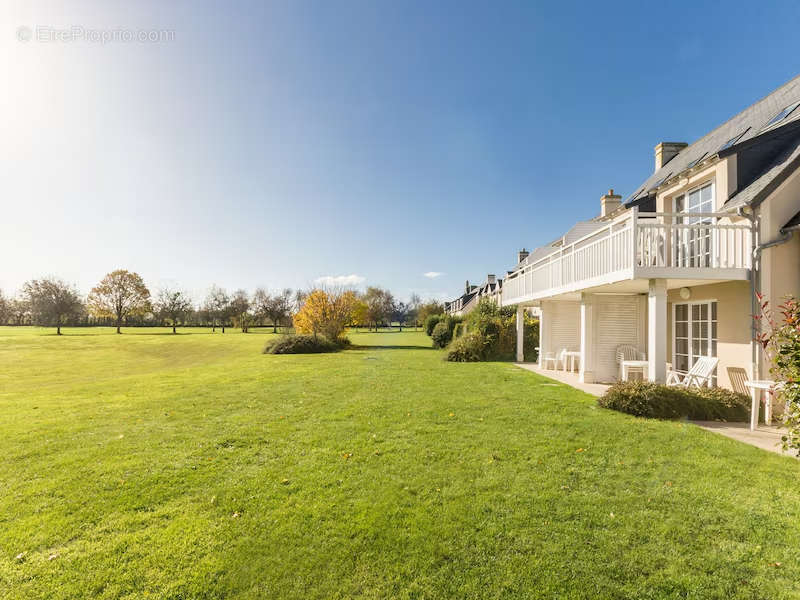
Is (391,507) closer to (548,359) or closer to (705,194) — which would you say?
(705,194)

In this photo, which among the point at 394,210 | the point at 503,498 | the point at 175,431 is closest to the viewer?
the point at 503,498

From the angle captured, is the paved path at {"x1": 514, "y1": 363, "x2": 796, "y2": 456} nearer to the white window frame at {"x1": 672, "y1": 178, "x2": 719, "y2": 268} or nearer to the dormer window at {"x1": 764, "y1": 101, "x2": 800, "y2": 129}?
the white window frame at {"x1": 672, "y1": 178, "x2": 719, "y2": 268}

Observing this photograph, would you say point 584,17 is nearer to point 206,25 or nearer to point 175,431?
point 206,25

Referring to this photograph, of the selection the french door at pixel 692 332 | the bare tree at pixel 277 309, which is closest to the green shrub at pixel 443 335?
the french door at pixel 692 332

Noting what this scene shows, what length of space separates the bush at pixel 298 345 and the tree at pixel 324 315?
1863 millimetres

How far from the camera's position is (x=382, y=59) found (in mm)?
14703

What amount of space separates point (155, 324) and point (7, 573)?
69563 millimetres

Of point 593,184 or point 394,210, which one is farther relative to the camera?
point 394,210

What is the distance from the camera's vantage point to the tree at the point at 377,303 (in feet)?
209

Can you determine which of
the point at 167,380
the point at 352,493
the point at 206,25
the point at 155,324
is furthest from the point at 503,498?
the point at 155,324

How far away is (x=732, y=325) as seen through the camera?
342 inches

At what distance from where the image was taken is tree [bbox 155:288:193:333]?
57562 millimetres

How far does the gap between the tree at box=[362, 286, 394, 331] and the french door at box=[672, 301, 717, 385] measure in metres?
50.3

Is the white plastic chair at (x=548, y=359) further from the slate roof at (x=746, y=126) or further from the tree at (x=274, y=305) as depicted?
the tree at (x=274, y=305)
